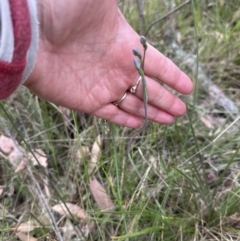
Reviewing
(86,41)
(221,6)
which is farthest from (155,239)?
(221,6)

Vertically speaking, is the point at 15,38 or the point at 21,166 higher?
the point at 15,38

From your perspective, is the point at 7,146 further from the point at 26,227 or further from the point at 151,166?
the point at 151,166

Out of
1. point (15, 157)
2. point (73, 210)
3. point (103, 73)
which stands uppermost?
point (103, 73)

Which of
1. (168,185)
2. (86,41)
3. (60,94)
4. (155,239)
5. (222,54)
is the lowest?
(155,239)

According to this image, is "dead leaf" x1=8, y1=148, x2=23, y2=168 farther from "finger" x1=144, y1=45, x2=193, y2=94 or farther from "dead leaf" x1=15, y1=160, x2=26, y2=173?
"finger" x1=144, y1=45, x2=193, y2=94

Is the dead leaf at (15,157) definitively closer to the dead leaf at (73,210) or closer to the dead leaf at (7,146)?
the dead leaf at (7,146)

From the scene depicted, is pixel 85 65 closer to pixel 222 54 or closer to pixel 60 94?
pixel 60 94

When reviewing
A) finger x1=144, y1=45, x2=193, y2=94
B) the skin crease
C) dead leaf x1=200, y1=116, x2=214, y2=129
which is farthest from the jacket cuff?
dead leaf x1=200, y1=116, x2=214, y2=129

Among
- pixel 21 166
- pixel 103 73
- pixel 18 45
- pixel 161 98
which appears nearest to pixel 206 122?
pixel 161 98
